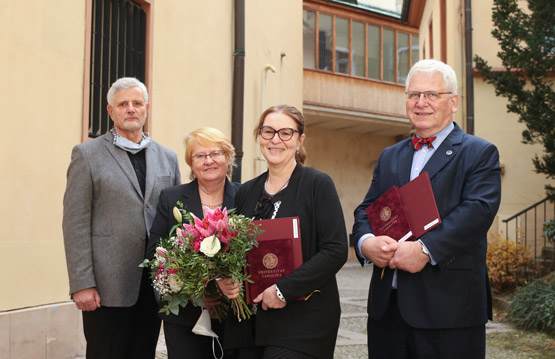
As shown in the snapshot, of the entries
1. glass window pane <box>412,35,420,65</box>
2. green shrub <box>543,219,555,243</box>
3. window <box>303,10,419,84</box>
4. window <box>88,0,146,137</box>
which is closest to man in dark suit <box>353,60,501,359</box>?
window <box>88,0,146,137</box>

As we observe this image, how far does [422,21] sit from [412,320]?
63.6ft

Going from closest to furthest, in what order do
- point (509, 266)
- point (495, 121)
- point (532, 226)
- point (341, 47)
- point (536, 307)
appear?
point (536, 307) → point (509, 266) → point (532, 226) → point (495, 121) → point (341, 47)

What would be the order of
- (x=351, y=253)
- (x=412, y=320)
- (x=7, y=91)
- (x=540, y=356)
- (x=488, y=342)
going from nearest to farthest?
1. (x=412, y=320)
2. (x=7, y=91)
3. (x=540, y=356)
4. (x=488, y=342)
5. (x=351, y=253)

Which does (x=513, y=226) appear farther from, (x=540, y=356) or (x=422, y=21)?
(x=422, y=21)

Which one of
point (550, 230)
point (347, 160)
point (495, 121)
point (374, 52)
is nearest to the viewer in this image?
point (550, 230)

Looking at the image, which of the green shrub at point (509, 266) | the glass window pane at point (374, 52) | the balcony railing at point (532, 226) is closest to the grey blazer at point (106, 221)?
the green shrub at point (509, 266)

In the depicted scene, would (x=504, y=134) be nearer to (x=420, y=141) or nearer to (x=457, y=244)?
(x=420, y=141)

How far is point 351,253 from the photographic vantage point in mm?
24094

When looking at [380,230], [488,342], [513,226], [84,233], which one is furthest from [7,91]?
[513,226]

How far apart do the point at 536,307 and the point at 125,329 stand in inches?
232

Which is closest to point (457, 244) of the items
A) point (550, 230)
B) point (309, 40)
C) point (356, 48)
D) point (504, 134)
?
point (550, 230)

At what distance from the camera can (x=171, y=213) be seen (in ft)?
11.9

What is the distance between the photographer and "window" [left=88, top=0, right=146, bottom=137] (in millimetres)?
6824

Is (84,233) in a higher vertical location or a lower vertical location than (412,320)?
higher
